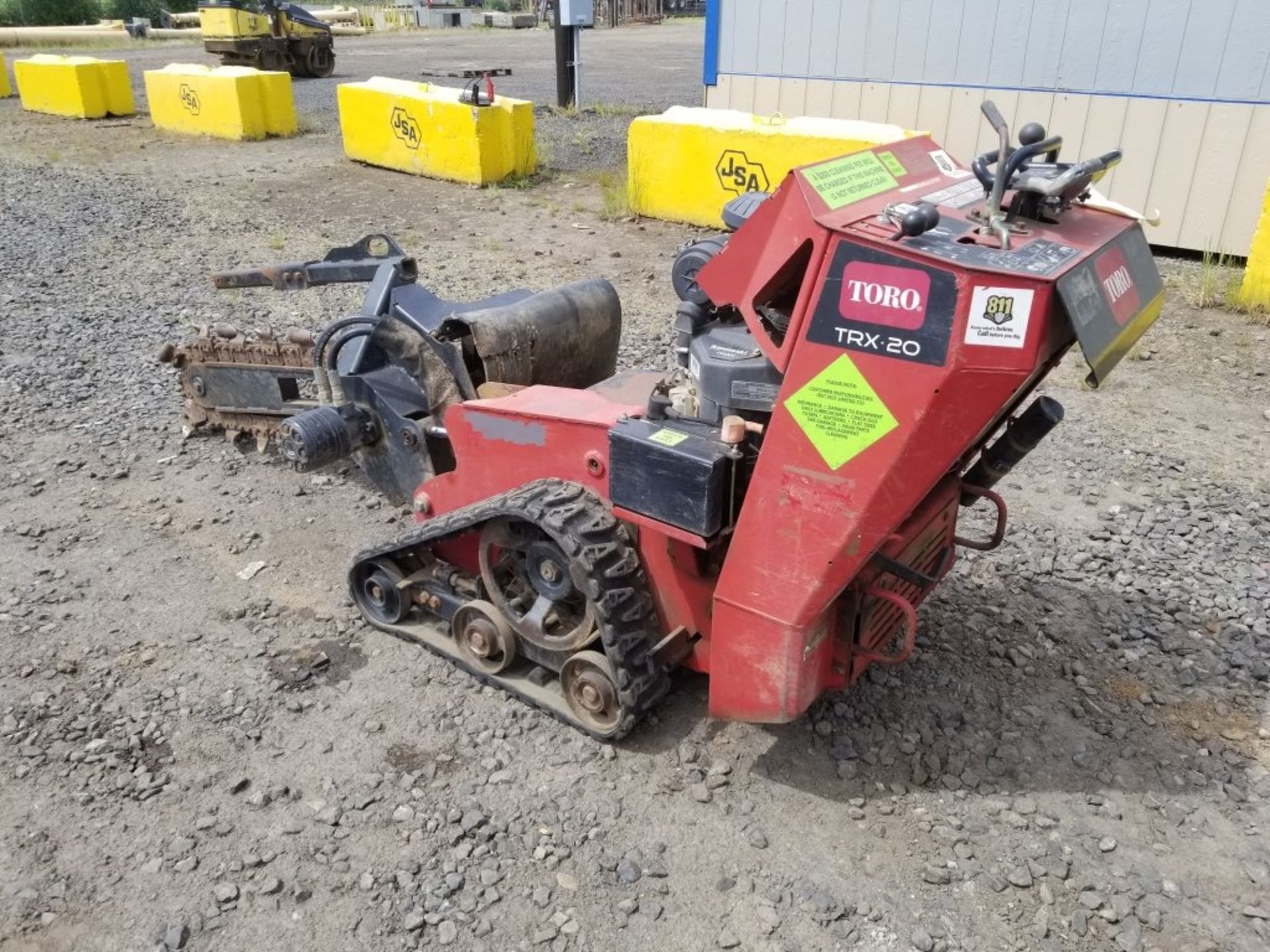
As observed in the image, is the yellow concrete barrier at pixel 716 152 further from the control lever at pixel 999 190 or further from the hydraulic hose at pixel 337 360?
the control lever at pixel 999 190

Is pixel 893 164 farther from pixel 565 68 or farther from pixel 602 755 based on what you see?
pixel 565 68

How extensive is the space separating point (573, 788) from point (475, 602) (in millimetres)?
745

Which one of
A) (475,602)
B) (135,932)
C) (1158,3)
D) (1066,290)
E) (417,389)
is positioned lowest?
(135,932)

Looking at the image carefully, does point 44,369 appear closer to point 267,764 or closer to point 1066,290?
point 267,764

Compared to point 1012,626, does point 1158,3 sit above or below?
above

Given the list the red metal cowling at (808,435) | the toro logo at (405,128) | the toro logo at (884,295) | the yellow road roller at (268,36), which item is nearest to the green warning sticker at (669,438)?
the red metal cowling at (808,435)

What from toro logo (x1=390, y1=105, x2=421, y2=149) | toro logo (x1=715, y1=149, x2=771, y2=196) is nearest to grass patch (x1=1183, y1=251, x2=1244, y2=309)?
toro logo (x1=715, y1=149, x2=771, y2=196)

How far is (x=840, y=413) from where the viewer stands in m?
2.45

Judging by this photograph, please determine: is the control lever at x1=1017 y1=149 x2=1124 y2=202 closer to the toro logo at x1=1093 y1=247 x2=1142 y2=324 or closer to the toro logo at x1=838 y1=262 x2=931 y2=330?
the toro logo at x1=1093 y1=247 x2=1142 y2=324

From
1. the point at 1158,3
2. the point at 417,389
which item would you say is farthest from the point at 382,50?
the point at 417,389

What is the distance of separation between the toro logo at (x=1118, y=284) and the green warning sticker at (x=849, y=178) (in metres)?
0.60

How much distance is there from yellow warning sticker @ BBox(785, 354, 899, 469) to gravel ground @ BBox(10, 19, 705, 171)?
10292 millimetres

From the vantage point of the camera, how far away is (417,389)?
397cm

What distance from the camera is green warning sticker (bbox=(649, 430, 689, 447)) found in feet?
9.21
